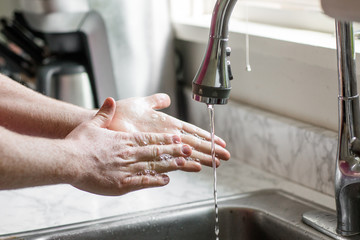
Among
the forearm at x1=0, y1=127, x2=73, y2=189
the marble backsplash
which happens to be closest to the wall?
the marble backsplash

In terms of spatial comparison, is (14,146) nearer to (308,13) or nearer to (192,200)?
(192,200)

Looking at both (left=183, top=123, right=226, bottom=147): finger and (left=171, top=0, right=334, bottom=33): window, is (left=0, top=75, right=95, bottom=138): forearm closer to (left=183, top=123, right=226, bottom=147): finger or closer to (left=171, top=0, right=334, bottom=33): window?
(left=183, top=123, right=226, bottom=147): finger

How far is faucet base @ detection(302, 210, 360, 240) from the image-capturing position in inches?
38.8

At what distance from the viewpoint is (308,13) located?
1319 millimetres

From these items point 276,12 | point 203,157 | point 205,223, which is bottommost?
point 205,223

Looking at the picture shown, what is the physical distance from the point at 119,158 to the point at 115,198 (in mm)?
286

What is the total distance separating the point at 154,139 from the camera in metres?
1.00

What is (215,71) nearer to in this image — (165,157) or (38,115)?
(165,157)

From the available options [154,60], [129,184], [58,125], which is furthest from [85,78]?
[129,184]

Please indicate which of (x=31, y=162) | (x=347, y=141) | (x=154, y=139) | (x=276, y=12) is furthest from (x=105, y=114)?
(x=276, y=12)

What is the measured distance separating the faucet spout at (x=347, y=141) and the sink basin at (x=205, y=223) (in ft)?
0.28

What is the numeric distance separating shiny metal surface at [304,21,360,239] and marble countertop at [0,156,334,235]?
0.55 ft

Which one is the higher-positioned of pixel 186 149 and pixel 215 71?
pixel 215 71

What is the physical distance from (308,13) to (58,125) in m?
0.54
